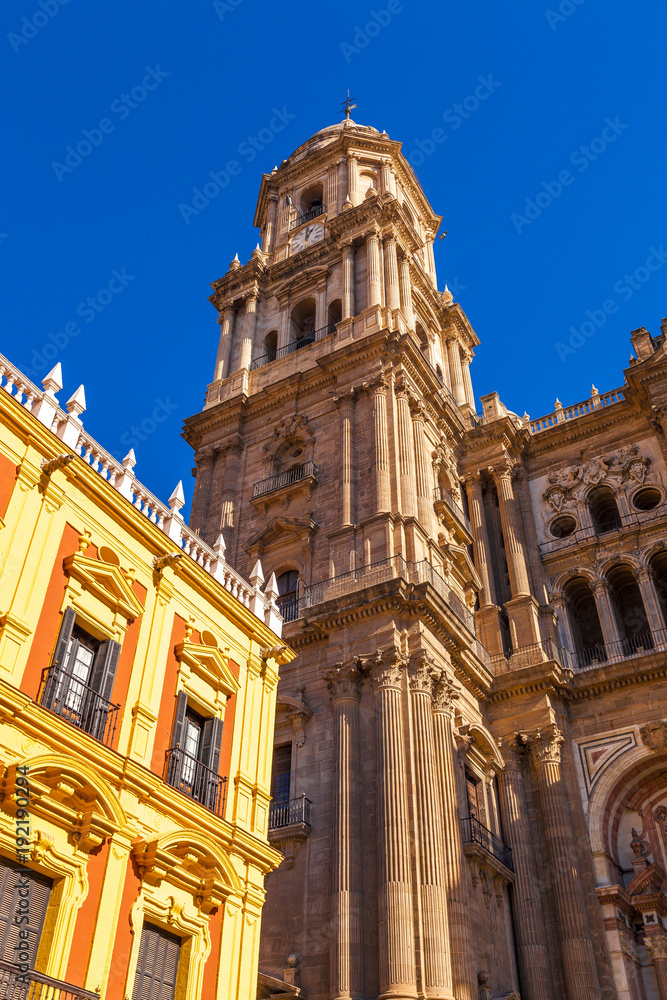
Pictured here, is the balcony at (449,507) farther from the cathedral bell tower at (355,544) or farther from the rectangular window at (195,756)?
the rectangular window at (195,756)

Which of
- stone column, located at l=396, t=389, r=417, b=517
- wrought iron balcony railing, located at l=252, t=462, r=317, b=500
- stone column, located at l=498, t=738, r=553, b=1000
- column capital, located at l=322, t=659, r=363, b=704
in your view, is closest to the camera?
stone column, located at l=498, t=738, r=553, b=1000

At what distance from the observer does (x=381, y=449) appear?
31578 mm

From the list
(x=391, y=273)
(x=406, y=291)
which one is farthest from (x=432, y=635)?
(x=406, y=291)

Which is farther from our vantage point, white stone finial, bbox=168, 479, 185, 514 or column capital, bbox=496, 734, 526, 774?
column capital, bbox=496, 734, 526, 774

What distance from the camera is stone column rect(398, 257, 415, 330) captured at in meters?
39.4

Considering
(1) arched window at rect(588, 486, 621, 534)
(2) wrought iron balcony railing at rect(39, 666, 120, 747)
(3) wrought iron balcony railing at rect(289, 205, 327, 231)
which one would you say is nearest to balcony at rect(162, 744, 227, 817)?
(2) wrought iron balcony railing at rect(39, 666, 120, 747)

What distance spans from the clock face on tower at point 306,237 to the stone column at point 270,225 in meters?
1.51

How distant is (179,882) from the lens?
15.1 m

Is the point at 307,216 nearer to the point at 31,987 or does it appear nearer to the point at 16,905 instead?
the point at 16,905

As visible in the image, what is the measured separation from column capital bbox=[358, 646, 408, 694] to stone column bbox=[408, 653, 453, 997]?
0.40 meters

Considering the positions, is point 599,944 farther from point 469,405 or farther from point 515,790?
point 469,405

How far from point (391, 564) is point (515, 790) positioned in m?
7.77

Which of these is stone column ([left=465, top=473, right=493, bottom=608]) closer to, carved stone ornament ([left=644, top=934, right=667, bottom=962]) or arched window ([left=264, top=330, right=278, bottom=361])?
arched window ([left=264, top=330, right=278, bottom=361])

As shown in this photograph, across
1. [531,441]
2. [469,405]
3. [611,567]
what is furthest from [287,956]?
[469,405]
